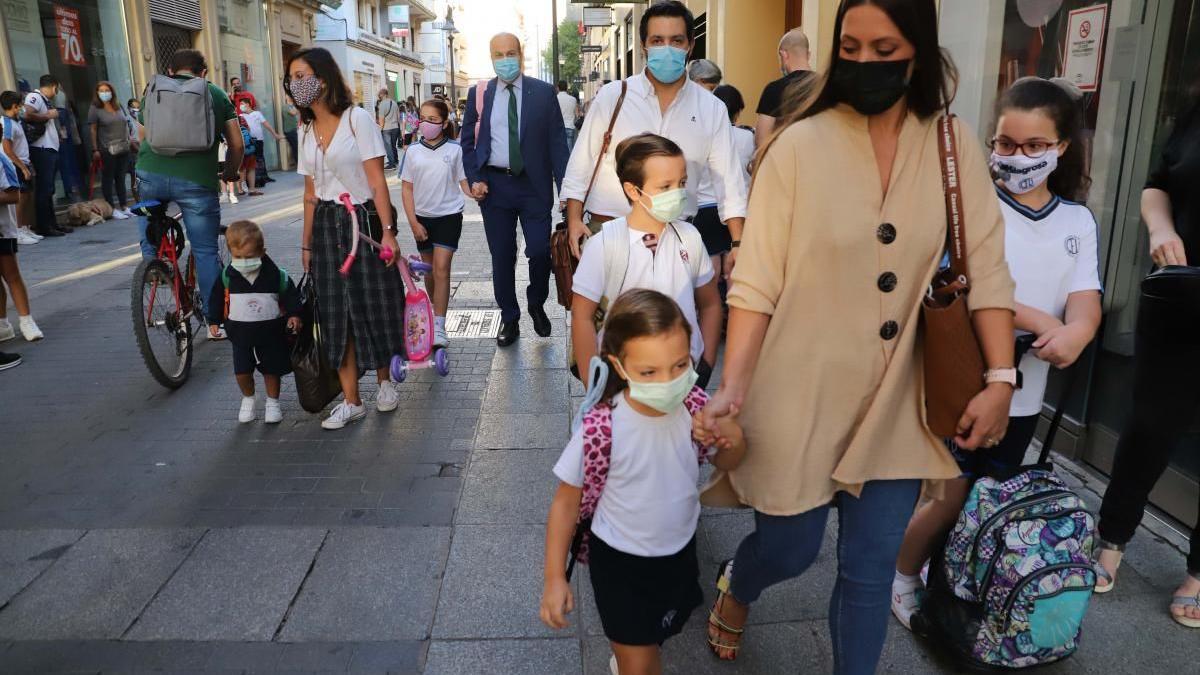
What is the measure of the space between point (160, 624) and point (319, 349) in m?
1.99

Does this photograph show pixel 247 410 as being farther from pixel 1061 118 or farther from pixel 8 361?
pixel 1061 118

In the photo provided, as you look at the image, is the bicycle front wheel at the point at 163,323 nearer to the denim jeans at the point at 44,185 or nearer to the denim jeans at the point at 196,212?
the denim jeans at the point at 196,212

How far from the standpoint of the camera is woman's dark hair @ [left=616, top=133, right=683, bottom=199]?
285 cm

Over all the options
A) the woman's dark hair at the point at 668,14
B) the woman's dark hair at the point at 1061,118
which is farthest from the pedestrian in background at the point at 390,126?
the woman's dark hair at the point at 1061,118

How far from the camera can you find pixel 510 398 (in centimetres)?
537

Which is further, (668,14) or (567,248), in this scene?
(668,14)

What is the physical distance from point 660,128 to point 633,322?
1764mm

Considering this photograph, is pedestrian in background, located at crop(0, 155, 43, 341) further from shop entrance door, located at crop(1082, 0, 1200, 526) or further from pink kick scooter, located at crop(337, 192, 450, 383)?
shop entrance door, located at crop(1082, 0, 1200, 526)

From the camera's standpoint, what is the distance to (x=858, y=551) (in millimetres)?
2229

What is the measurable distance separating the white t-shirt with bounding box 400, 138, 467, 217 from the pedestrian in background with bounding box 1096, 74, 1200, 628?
14.8 feet

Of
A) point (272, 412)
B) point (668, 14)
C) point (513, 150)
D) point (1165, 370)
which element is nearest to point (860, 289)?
point (1165, 370)

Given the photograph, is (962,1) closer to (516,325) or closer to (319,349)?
(516,325)

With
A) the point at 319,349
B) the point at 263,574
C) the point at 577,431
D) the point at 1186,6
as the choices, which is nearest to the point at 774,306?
the point at 577,431

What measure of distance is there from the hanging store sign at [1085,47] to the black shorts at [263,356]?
442 cm
